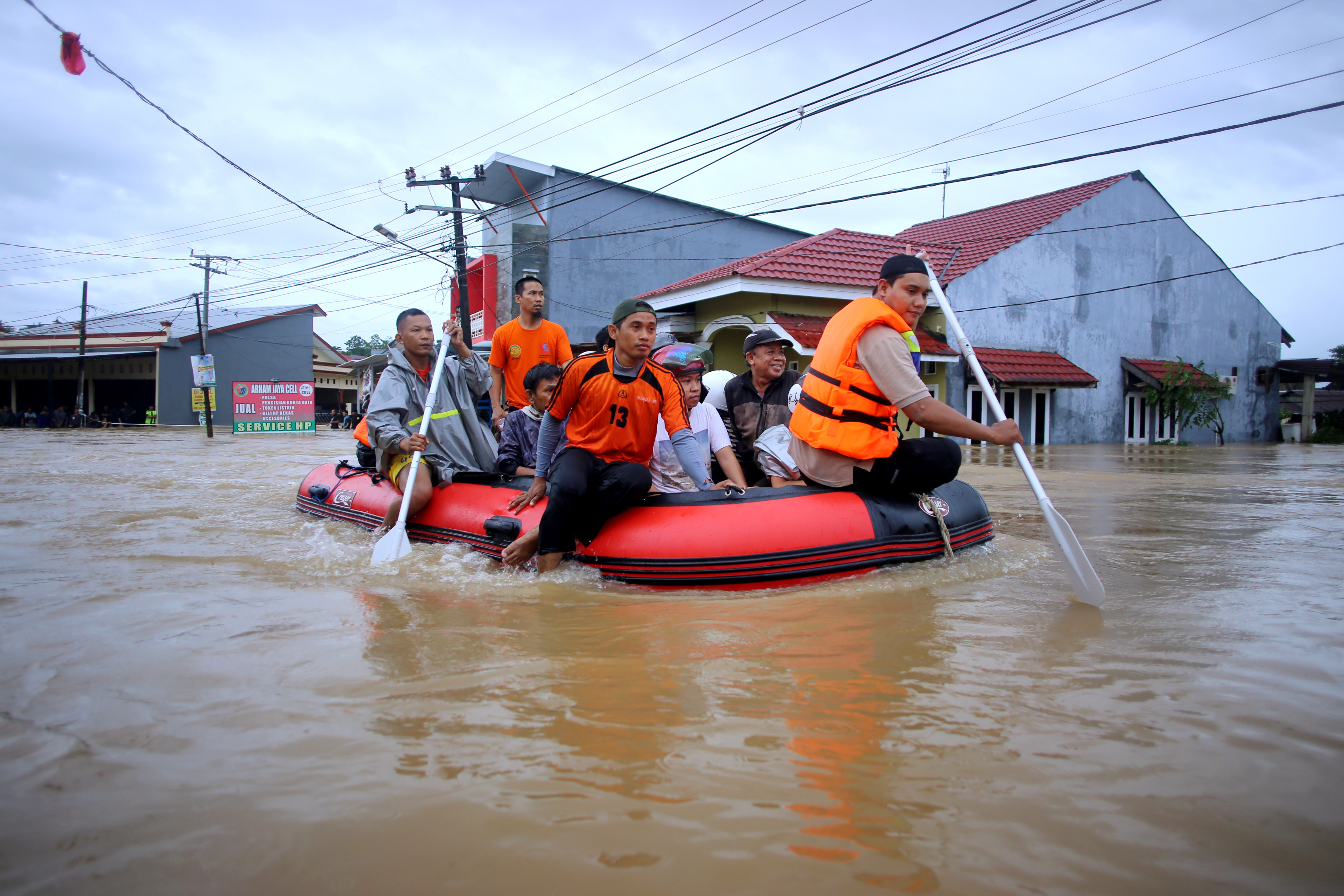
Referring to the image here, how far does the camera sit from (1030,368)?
1733 cm

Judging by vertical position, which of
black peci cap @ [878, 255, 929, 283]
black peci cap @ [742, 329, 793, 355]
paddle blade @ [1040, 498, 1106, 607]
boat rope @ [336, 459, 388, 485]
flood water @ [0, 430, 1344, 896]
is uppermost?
black peci cap @ [878, 255, 929, 283]

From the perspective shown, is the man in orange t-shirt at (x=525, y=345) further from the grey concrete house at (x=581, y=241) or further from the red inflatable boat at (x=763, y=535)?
the grey concrete house at (x=581, y=241)

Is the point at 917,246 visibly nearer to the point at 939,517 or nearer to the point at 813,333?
the point at 813,333

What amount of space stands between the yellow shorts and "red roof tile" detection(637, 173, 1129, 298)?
9435mm

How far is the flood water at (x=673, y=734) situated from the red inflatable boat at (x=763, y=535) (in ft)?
0.29

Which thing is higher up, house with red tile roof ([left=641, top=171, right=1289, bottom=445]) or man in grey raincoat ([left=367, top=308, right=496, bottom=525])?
house with red tile roof ([left=641, top=171, right=1289, bottom=445])

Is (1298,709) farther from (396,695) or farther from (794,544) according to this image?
(396,695)

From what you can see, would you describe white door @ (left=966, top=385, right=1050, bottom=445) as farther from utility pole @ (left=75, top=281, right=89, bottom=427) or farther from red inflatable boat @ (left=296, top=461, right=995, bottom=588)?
utility pole @ (left=75, top=281, right=89, bottom=427)

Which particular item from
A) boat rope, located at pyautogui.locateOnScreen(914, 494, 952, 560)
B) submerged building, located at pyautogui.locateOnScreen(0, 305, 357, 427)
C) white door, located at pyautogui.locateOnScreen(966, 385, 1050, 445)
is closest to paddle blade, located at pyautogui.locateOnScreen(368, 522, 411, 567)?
boat rope, located at pyautogui.locateOnScreen(914, 494, 952, 560)

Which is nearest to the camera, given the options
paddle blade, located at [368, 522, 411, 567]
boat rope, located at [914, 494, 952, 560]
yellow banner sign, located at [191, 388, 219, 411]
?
boat rope, located at [914, 494, 952, 560]

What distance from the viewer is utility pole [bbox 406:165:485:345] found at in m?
16.9

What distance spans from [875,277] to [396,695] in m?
13.9

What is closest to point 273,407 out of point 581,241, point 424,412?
point 581,241

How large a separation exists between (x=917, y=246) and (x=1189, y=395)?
27.3 feet
